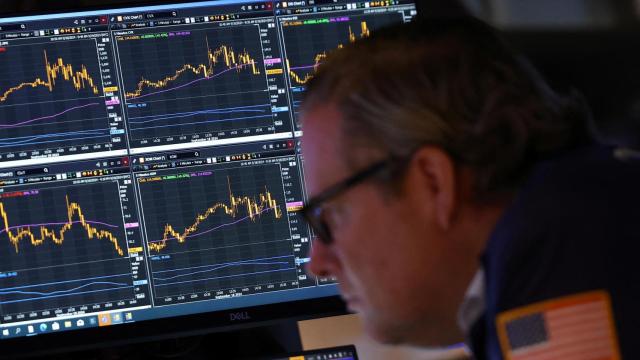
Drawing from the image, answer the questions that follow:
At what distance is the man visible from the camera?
86cm

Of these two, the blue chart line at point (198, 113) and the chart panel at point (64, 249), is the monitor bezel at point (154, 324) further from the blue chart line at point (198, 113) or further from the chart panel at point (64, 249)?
the blue chart line at point (198, 113)

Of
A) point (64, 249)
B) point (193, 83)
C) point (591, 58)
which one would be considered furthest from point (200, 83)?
point (591, 58)

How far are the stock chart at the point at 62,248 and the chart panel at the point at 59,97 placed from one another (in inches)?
2.8

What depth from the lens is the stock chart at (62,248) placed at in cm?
148

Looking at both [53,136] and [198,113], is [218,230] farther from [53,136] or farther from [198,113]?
[53,136]

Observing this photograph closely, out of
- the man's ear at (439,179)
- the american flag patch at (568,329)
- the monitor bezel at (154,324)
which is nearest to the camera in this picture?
the american flag patch at (568,329)

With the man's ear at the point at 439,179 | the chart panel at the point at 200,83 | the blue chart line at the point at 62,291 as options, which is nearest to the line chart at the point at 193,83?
the chart panel at the point at 200,83

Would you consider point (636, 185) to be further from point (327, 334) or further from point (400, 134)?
point (327, 334)

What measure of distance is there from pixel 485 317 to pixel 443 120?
0.20 metres

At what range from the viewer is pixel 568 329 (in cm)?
84

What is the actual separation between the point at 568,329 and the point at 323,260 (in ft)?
1.16

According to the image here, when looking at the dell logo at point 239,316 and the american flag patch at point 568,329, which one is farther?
the dell logo at point 239,316

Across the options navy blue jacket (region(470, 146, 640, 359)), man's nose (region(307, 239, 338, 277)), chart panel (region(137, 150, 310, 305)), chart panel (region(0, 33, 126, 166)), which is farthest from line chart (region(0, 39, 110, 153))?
navy blue jacket (region(470, 146, 640, 359))

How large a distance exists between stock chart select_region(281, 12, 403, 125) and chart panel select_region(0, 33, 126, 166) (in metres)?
0.29
